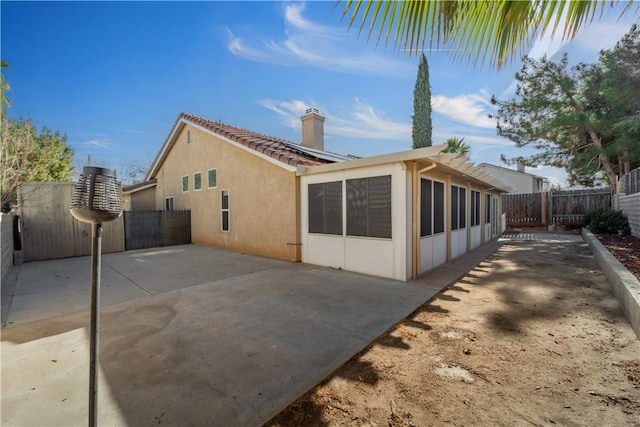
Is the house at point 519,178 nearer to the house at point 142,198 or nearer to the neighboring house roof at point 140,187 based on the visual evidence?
the neighboring house roof at point 140,187

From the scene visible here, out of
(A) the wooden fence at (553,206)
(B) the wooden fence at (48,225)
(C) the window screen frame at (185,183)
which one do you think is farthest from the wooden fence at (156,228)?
(A) the wooden fence at (553,206)

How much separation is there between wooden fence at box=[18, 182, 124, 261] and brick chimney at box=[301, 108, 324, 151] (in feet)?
25.8

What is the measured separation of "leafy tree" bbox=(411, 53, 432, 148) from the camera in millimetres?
16047

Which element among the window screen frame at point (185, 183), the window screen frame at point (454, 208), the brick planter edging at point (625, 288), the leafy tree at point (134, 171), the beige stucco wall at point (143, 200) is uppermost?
the leafy tree at point (134, 171)

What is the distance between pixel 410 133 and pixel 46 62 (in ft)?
52.7

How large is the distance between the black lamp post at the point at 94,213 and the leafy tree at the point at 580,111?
48.4 ft

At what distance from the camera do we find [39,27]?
684cm

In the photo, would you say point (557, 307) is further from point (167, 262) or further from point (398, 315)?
point (167, 262)

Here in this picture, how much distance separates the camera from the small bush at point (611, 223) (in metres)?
10.1

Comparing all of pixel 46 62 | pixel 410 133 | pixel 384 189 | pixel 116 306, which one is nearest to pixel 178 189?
pixel 46 62

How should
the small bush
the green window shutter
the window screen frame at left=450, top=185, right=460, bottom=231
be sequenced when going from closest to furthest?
the window screen frame at left=450, top=185, right=460, bottom=231 < the small bush < the green window shutter

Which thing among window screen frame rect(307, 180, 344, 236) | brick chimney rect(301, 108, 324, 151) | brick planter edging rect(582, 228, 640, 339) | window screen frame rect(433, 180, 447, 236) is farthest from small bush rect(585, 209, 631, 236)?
brick chimney rect(301, 108, 324, 151)

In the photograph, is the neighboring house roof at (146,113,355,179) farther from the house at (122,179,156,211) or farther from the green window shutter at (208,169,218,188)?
the green window shutter at (208,169,218,188)

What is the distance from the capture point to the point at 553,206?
52.7 ft
